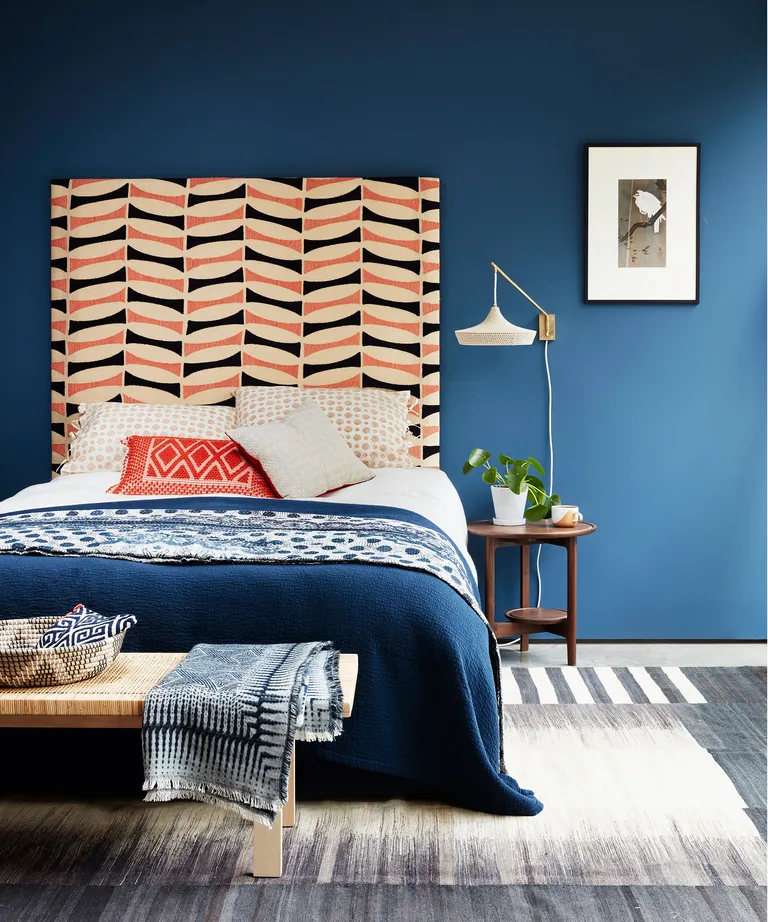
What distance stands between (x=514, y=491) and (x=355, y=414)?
70 centimetres

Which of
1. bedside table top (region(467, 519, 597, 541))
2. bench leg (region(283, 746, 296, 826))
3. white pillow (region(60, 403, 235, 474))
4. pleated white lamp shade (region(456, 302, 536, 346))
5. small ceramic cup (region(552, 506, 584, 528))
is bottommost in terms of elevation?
bench leg (region(283, 746, 296, 826))

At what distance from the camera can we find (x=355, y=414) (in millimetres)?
3758

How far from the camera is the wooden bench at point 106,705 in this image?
70.3 inches

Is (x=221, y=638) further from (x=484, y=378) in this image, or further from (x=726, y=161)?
(x=726, y=161)

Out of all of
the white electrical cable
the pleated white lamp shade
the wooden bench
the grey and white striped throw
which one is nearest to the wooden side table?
the white electrical cable

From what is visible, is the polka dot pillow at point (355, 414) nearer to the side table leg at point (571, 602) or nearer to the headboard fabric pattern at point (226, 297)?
the headboard fabric pattern at point (226, 297)

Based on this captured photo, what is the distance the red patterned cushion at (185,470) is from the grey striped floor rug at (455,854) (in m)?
1.20

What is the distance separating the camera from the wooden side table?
3602 millimetres

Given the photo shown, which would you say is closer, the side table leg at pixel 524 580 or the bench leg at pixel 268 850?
the bench leg at pixel 268 850

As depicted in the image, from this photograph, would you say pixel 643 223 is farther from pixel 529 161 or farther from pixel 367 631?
pixel 367 631

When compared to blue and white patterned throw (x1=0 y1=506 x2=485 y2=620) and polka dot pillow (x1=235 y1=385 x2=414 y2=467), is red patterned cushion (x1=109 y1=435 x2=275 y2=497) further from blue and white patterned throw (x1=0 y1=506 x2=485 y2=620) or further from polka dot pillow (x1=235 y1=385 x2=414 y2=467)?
blue and white patterned throw (x1=0 y1=506 x2=485 y2=620)

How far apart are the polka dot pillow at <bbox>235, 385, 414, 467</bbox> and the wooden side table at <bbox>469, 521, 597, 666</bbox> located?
0.45 metres

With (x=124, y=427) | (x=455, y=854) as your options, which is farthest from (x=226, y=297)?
(x=455, y=854)

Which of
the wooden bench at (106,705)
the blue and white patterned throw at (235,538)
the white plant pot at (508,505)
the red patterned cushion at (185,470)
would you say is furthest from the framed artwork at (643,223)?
the wooden bench at (106,705)
